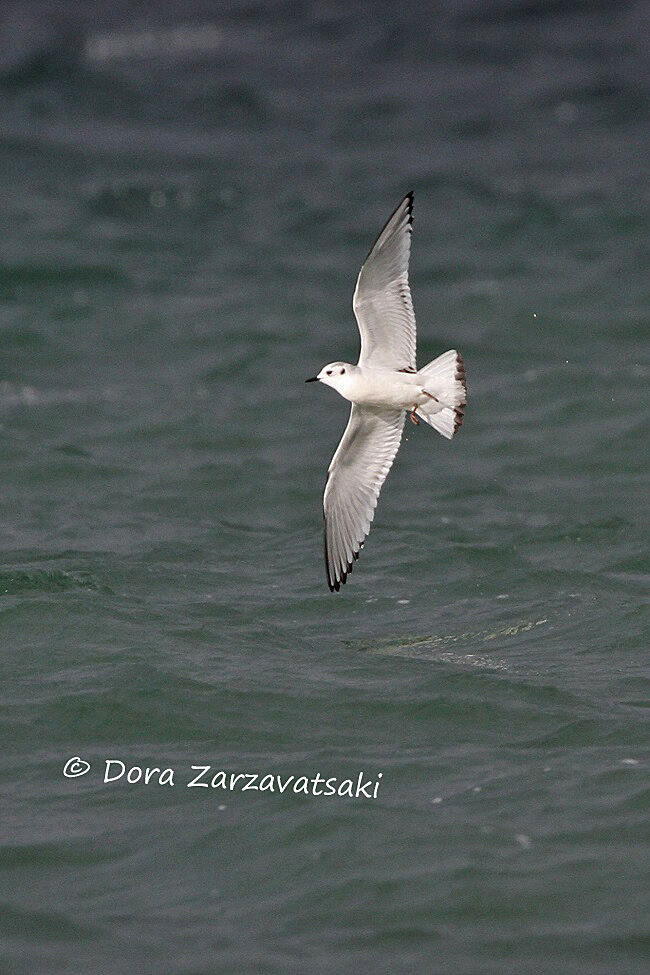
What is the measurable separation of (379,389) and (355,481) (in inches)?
27.9

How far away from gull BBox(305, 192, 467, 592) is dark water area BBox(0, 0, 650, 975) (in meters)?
0.77

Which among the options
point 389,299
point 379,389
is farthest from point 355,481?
point 389,299

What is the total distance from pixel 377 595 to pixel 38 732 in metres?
2.74

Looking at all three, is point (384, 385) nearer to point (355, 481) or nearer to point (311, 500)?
point (355, 481)

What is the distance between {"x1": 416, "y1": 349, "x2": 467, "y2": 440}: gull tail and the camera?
809 cm

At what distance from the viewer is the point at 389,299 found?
8.04m

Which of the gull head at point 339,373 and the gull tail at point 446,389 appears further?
the gull head at point 339,373

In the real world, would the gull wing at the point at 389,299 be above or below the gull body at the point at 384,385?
above

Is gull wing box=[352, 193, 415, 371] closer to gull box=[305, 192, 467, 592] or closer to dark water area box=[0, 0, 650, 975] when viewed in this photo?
gull box=[305, 192, 467, 592]

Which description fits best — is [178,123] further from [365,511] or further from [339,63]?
[365,511]

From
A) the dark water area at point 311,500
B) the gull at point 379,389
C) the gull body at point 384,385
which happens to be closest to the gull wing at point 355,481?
the gull at point 379,389

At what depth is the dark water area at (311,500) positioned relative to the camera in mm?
6578

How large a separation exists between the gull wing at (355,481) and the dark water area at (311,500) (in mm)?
635

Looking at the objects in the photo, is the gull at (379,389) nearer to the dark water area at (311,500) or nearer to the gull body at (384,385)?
the gull body at (384,385)
